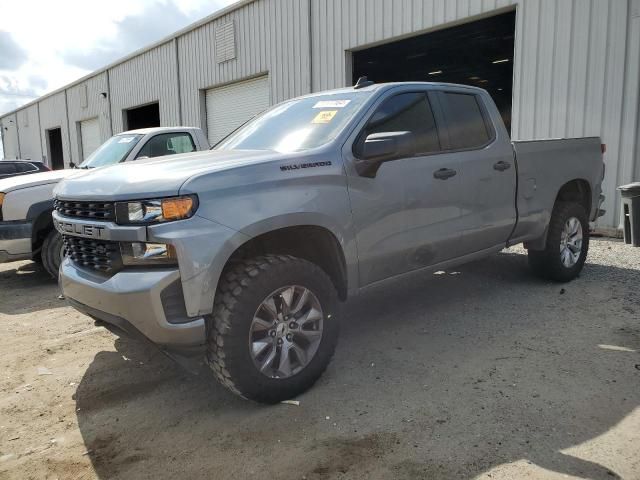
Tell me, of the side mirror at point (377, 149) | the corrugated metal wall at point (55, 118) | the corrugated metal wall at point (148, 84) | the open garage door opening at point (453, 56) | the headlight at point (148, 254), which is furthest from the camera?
the corrugated metal wall at point (55, 118)

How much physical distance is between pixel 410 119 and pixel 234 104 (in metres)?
12.2

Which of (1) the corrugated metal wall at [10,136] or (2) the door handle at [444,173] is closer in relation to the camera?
(2) the door handle at [444,173]

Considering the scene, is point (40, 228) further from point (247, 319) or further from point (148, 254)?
point (247, 319)

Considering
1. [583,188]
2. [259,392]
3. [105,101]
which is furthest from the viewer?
[105,101]

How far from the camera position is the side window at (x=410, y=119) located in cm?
378

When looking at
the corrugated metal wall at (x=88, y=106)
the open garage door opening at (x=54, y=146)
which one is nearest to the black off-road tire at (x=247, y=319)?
the corrugated metal wall at (x=88, y=106)

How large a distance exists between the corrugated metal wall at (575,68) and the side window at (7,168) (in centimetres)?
923

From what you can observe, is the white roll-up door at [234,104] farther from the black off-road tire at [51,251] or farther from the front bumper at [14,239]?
the front bumper at [14,239]

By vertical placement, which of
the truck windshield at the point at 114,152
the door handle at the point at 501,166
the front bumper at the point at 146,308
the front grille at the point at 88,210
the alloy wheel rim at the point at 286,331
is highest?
the truck windshield at the point at 114,152

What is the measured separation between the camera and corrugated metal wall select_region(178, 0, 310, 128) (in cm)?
1259

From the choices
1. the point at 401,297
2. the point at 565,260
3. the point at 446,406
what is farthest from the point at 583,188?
the point at 446,406

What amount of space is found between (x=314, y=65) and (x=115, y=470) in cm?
1106

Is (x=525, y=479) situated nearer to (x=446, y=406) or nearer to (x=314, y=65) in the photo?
(x=446, y=406)

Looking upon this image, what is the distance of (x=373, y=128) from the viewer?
3.69 metres
